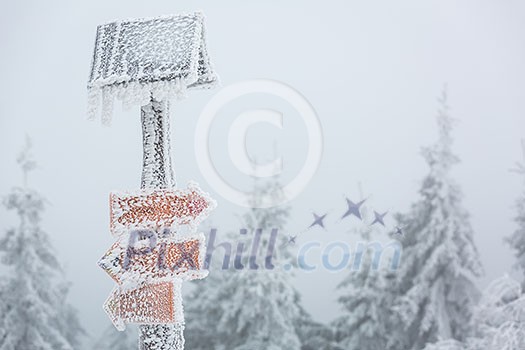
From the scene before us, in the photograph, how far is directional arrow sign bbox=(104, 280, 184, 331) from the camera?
2.81m

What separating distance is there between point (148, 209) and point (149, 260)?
0.22 metres

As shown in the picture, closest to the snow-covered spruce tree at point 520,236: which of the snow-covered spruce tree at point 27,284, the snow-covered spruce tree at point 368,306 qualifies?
the snow-covered spruce tree at point 368,306

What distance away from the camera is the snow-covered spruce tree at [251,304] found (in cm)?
991

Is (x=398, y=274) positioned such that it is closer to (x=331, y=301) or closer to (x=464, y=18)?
(x=331, y=301)

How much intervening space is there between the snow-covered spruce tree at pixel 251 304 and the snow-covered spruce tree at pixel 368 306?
916 millimetres

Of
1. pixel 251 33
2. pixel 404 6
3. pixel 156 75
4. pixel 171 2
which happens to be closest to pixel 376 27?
pixel 404 6

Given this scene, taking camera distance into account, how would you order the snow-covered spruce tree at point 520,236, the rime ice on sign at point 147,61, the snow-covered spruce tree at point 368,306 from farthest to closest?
the snow-covered spruce tree at point 520,236
the snow-covered spruce tree at point 368,306
the rime ice on sign at point 147,61

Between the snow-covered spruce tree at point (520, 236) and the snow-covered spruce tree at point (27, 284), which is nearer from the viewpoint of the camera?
the snow-covered spruce tree at point (27, 284)

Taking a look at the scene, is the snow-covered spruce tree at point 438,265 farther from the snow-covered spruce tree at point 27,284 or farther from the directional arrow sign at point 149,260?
the directional arrow sign at point 149,260

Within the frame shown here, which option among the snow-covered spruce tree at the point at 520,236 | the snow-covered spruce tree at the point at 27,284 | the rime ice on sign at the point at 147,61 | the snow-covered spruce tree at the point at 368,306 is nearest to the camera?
the rime ice on sign at the point at 147,61

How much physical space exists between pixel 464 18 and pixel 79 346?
11.0 meters

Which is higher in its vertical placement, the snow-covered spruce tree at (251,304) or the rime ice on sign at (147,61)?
the rime ice on sign at (147,61)

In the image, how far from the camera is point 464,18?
49.2 feet

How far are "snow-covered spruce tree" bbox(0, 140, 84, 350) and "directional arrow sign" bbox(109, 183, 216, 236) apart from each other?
7622 mm
